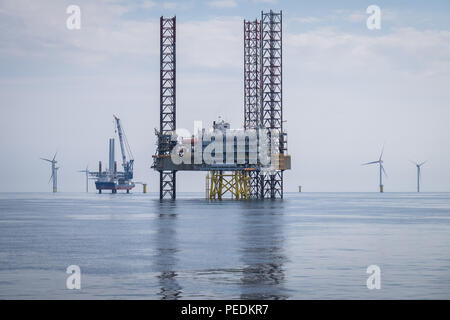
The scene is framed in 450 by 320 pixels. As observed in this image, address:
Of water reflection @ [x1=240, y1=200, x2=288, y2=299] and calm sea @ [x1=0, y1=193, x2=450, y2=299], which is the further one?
calm sea @ [x1=0, y1=193, x2=450, y2=299]

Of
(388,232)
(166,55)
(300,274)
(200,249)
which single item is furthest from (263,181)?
(300,274)

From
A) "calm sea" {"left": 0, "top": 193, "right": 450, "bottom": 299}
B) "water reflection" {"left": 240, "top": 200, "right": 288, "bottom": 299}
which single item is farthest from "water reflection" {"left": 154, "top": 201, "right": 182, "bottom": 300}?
"water reflection" {"left": 240, "top": 200, "right": 288, "bottom": 299}

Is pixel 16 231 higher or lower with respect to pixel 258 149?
lower

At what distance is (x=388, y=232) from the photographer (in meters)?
41.1

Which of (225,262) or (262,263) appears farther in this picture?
(225,262)

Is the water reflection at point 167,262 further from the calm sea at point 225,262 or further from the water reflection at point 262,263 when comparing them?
the water reflection at point 262,263

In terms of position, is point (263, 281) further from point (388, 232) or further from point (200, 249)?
point (388, 232)

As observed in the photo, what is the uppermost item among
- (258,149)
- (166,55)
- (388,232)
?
(166,55)

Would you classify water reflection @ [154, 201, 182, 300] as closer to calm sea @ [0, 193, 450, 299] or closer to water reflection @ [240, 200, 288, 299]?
calm sea @ [0, 193, 450, 299]

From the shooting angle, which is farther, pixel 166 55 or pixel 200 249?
pixel 166 55

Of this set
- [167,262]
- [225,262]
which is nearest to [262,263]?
[225,262]

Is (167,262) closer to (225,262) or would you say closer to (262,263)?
(225,262)

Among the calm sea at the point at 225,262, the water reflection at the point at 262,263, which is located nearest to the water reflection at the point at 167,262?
the calm sea at the point at 225,262
